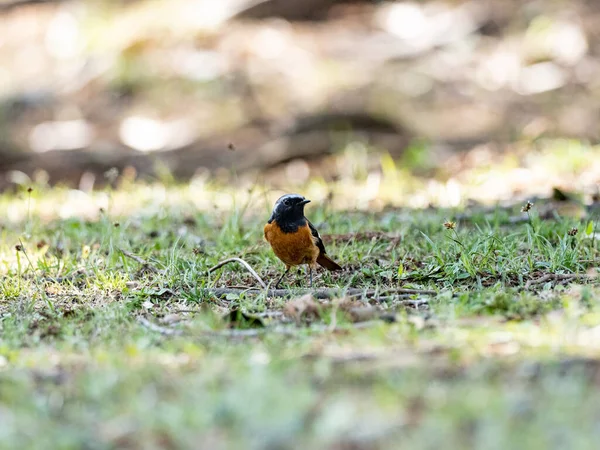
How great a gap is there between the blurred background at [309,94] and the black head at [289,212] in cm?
237

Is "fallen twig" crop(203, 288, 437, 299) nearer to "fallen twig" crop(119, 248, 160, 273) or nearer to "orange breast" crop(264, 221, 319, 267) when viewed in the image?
"orange breast" crop(264, 221, 319, 267)

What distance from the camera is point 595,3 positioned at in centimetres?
1395

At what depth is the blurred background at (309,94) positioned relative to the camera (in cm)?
980

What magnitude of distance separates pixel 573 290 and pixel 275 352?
6.30 feet

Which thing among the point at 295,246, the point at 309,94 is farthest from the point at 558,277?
the point at 309,94

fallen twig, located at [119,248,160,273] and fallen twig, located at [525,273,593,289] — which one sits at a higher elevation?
fallen twig, located at [119,248,160,273]

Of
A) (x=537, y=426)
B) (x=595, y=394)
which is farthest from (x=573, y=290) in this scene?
(x=537, y=426)

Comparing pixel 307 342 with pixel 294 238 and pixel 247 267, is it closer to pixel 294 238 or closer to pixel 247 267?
pixel 247 267

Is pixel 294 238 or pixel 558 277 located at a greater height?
pixel 294 238

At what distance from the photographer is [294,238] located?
5270mm

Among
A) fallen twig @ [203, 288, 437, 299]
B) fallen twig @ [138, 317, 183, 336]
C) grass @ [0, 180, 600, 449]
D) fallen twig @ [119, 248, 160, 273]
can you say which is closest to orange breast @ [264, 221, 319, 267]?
grass @ [0, 180, 600, 449]

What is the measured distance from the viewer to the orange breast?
526cm

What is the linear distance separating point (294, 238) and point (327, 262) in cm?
37

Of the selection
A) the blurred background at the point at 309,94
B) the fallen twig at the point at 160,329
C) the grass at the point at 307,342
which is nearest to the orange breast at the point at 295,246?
the grass at the point at 307,342
